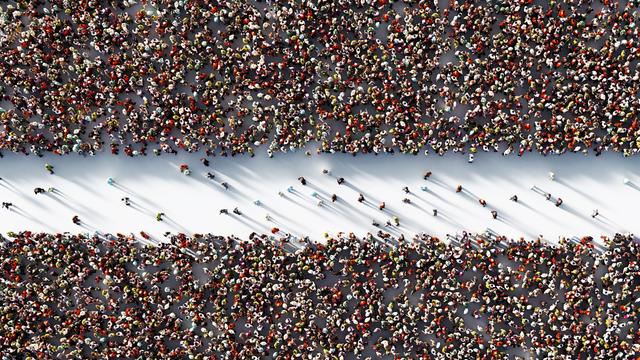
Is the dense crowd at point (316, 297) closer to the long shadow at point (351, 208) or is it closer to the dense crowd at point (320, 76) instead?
the long shadow at point (351, 208)

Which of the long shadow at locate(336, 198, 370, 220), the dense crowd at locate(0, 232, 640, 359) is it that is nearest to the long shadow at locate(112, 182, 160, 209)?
the dense crowd at locate(0, 232, 640, 359)

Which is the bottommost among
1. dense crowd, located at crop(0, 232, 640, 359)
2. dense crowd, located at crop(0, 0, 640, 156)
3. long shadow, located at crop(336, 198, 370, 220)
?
dense crowd, located at crop(0, 232, 640, 359)

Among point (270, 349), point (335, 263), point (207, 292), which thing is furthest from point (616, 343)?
point (207, 292)

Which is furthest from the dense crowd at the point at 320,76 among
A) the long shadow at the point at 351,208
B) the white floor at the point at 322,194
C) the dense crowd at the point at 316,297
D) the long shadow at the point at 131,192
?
the dense crowd at the point at 316,297

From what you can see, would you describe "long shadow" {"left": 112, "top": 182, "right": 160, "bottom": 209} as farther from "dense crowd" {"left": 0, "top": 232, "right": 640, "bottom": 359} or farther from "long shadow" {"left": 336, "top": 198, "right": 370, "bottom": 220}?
"long shadow" {"left": 336, "top": 198, "right": 370, "bottom": 220}

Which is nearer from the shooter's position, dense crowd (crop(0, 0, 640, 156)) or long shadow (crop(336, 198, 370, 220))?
dense crowd (crop(0, 0, 640, 156))

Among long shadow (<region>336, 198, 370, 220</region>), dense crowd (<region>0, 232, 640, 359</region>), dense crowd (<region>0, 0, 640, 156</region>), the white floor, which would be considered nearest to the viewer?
dense crowd (<region>0, 0, 640, 156</region>)

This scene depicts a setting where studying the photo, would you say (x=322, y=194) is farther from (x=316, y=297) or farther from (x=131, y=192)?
(x=131, y=192)
